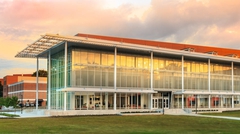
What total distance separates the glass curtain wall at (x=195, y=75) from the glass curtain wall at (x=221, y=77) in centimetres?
198

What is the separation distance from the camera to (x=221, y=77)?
61.1m

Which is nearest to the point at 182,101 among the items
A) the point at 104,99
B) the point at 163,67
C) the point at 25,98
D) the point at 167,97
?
the point at 167,97

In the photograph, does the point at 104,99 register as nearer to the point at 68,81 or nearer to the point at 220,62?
the point at 68,81

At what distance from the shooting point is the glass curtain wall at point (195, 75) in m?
56.7

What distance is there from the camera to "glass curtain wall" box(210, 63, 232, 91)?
60125 millimetres

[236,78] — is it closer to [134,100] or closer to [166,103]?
[166,103]

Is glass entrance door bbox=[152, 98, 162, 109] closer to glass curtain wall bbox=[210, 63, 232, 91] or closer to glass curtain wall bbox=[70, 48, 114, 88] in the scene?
glass curtain wall bbox=[70, 48, 114, 88]

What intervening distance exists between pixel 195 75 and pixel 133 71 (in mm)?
14188

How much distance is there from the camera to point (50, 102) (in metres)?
51.3

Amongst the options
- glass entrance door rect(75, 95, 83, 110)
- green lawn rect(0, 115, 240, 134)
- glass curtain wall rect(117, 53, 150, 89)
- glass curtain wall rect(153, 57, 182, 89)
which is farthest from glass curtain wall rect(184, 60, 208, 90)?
green lawn rect(0, 115, 240, 134)

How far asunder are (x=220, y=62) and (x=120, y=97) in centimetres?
2448

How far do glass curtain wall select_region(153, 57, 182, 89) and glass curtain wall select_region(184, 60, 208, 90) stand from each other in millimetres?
1616

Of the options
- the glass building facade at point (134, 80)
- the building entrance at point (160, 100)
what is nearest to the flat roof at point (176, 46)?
the glass building facade at point (134, 80)

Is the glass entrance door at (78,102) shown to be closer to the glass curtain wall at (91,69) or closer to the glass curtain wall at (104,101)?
the glass curtain wall at (104,101)
